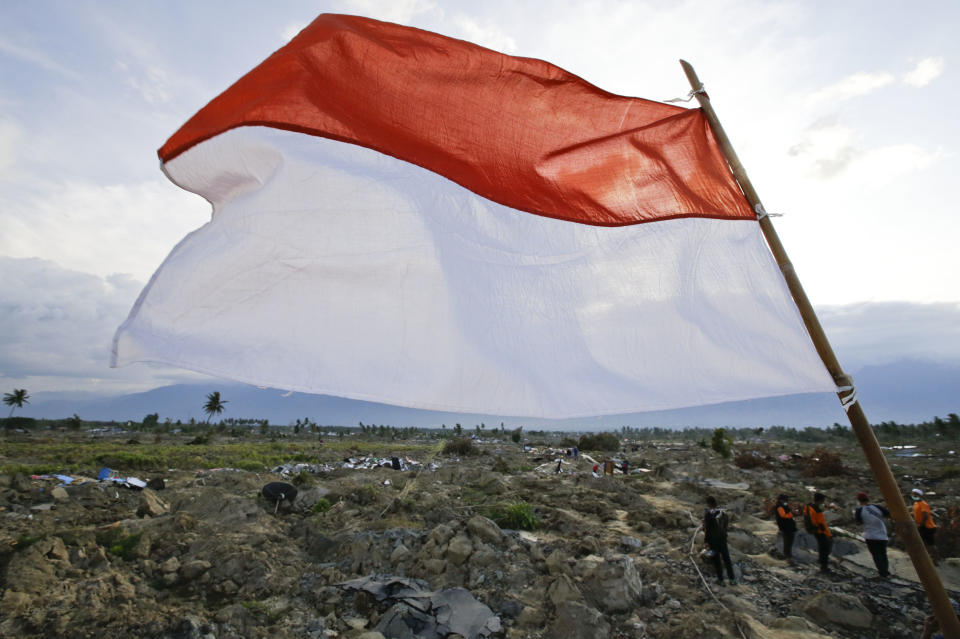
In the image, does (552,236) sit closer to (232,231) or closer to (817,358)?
(817,358)

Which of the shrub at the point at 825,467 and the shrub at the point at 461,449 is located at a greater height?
the shrub at the point at 825,467

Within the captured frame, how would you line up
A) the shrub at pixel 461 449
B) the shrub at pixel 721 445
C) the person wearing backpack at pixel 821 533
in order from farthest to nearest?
the shrub at pixel 461 449
the shrub at pixel 721 445
the person wearing backpack at pixel 821 533

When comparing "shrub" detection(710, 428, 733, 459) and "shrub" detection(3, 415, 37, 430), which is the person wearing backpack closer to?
"shrub" detection(710, 428, 733, 459)

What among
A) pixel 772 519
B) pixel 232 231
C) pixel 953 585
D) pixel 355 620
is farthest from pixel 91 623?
pixel 772 519

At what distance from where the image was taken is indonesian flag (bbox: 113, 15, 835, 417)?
261 cm

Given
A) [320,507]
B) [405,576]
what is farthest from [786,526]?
[320,507]

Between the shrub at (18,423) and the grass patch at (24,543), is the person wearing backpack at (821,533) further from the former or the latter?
the shrub at (18,423)

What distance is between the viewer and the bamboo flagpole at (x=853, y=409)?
1.99 m

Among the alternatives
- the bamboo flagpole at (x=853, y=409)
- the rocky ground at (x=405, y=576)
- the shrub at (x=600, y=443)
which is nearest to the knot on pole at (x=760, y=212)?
the bamboo flagpole at (x=853, y=409)

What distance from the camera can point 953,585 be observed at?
6.62 meters


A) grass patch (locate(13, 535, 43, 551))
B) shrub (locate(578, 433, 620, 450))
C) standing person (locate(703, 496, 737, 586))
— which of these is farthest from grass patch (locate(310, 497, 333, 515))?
shrub (locate(578, 433, 620, 450))

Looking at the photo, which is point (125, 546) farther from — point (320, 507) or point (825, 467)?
point (825, 467)

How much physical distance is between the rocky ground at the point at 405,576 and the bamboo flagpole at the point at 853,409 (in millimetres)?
3512

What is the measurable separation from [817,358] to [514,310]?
174 cm
